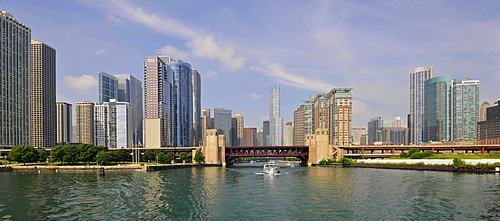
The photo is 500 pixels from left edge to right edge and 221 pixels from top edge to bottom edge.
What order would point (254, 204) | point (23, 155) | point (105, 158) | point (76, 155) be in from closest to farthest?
point (254, 204) → point (105, 158) → point (76, 155) → point (23, 155)

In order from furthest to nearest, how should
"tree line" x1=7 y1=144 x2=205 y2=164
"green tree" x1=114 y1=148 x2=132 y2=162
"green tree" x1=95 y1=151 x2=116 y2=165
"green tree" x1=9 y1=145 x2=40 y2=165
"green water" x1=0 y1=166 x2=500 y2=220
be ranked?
"green tree" x1=9 y1=145 x2=40 y2=165 < "green tree" x1=114 y1=148 x2=132 y2=162 < "tree line" x1=7 y1=144 x2=205 y2=164 < "green tree" x1=95 y1=151 x2=116 y2=165 < "green water" x1=0 y1=166 x2=500 y2=220

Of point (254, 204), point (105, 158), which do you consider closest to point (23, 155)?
point (105, 158)

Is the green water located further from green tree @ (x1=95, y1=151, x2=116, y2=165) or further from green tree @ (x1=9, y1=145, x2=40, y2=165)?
green tree @ (x1=9, y1=145, x2=40, y2=165)

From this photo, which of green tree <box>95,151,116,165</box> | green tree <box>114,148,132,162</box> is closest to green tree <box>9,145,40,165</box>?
green tree <box>95,151,116,165</box>

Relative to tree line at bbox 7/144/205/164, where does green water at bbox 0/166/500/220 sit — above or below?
above

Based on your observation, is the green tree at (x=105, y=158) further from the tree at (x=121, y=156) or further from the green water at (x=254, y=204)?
the green water at (x=254, y=204)

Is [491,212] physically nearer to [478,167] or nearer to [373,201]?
[373,201]

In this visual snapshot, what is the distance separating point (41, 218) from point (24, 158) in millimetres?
152004

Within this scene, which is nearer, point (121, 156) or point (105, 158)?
point (105, 158)

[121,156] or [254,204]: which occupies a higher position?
[254,204]

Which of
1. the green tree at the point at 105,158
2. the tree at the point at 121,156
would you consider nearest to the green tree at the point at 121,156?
the tree at the point at 121,156

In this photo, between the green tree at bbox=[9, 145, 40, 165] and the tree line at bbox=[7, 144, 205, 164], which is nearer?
the tree line at bbox=[7, 144, 205, 164]

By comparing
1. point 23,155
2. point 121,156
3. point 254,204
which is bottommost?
point 121,156

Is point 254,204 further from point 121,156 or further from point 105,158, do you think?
point 121,156
